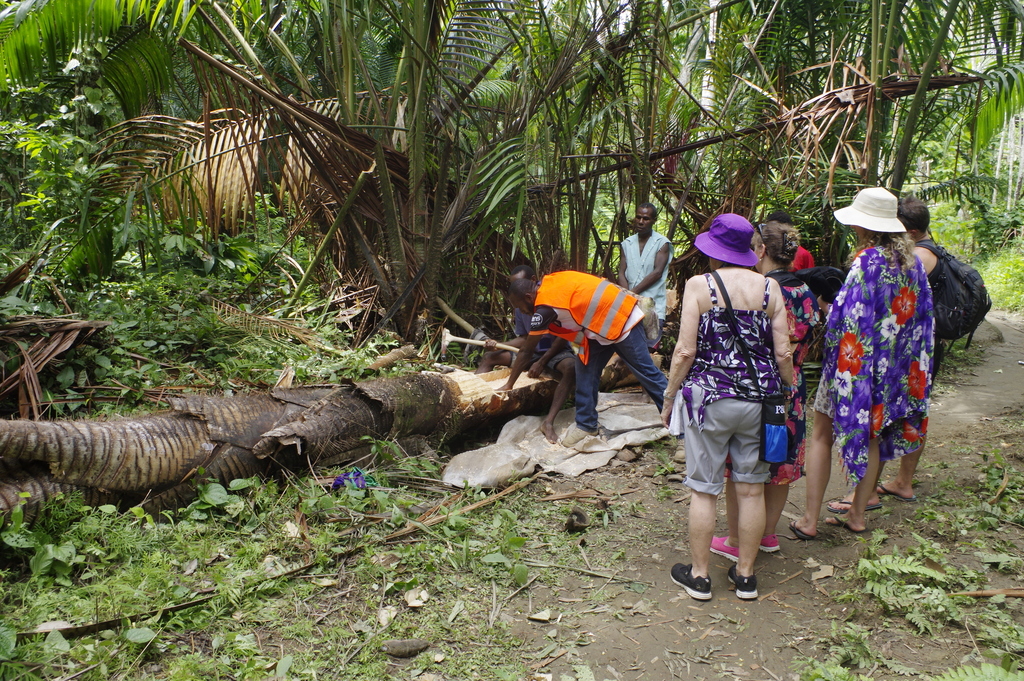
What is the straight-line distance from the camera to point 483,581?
10.5ft

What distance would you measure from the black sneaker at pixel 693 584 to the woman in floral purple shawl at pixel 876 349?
0.90 metres

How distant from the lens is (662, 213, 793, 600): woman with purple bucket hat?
9.55 ft

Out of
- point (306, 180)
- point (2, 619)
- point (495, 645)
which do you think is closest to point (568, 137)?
point (306, 180)

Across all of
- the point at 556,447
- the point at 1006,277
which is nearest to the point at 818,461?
the point at 556,447

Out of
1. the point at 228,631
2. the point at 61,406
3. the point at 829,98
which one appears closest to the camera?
the point at 228,631

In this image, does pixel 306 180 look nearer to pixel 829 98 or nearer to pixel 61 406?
pixel 61 406

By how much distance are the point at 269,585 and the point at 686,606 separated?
1841 millimetres

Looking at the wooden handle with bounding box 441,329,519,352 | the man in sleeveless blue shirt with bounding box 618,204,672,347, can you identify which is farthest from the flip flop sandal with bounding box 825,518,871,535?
the wooden handle with bounding box 441,329,519,352

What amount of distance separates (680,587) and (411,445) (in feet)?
6.86

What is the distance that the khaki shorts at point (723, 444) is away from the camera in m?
2.90

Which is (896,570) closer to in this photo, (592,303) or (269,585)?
(592,303)

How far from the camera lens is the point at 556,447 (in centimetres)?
487

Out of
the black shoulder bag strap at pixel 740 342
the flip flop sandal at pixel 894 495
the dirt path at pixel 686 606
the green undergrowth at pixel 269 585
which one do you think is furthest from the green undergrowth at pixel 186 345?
the flip flop sandal at pixel 894 495

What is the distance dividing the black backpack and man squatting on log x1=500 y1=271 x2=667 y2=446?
1793 mm
